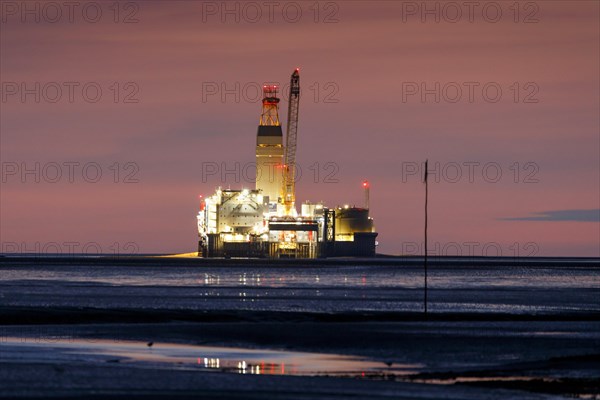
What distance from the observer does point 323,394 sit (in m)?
31.9

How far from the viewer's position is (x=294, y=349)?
145ft

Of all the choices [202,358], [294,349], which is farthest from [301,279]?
[202,358]

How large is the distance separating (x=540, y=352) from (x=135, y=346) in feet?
48.4

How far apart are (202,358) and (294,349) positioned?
16.7 feet

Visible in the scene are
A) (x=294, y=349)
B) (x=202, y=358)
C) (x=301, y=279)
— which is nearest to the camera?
(x=202, y=358)

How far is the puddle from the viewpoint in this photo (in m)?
37.5

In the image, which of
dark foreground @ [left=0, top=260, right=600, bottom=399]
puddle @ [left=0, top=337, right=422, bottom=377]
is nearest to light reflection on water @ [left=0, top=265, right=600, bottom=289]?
dark foreground @ [left=0, top=260, right=600, bottom=399]

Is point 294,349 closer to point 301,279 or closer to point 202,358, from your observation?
point 202,358

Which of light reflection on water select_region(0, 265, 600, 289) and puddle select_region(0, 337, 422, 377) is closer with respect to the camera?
puddle select_region(0, 337, 422, 377)

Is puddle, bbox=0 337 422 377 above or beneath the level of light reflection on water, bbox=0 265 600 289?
beneath

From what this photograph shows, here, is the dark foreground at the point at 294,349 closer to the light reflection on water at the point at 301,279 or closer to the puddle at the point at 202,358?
the puddle at the point at 202,358

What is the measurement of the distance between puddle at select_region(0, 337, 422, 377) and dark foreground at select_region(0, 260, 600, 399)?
0.05 meters

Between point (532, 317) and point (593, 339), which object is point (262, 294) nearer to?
point (532, 317)

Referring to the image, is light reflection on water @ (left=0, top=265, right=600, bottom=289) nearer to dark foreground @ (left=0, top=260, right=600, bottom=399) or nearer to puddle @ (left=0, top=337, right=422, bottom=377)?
dark foreground @ (left=0, top=260, right=600, bottom=399)
